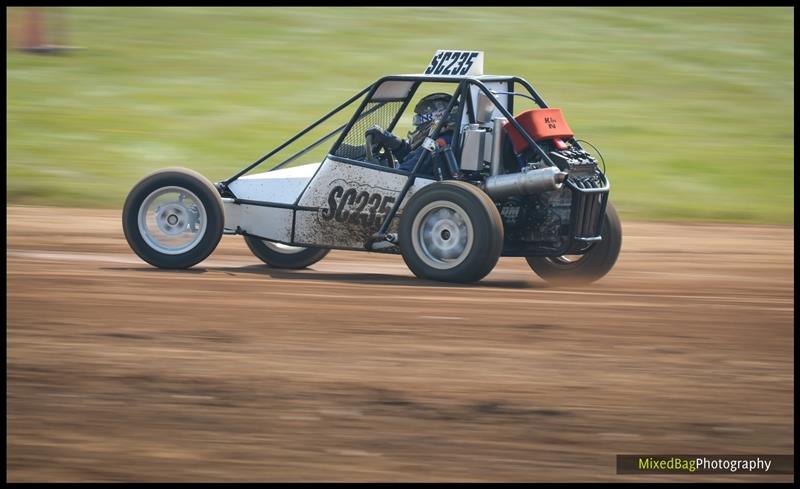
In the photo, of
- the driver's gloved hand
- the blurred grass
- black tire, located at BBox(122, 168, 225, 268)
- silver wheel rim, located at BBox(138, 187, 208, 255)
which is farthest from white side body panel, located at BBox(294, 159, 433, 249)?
the blurred grass

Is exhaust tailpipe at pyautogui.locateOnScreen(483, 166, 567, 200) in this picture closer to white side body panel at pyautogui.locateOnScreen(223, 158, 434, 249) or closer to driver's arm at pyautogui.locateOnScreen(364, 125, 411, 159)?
white side body panel at pyautogui.locateOnScreen(223, 158, 434, 249)

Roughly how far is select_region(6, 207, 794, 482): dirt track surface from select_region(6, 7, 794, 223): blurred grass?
745cm

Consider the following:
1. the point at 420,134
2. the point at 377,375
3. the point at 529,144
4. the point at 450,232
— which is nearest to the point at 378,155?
the point at 420,134

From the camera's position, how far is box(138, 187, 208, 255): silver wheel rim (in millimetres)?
10289

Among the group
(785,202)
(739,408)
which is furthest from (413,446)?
(785,202)

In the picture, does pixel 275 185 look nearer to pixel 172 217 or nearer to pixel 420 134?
pixel 172 217

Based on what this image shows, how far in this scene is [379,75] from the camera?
963 inches

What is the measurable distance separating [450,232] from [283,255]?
80.3 inches

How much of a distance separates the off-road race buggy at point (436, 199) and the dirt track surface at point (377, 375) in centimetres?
29

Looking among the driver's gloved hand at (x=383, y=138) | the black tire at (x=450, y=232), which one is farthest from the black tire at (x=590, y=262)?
the driver's gloved hand at (x=383, y=138)

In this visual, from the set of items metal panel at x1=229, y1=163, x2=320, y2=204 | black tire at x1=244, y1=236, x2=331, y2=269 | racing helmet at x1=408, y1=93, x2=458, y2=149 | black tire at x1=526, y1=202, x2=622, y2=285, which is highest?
racing helmet at x1=408, y1=93, x2=458, y2=149

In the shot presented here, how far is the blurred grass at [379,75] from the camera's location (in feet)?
Answer: 59.6

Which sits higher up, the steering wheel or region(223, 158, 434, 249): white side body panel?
the steering wheel

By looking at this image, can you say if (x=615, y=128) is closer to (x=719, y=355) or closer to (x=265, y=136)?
(x=265, y=136)
